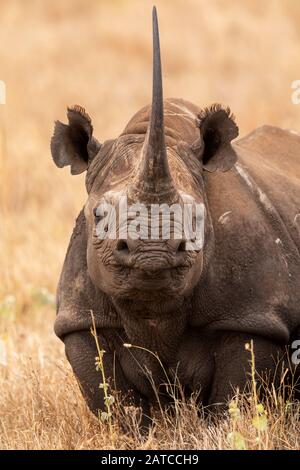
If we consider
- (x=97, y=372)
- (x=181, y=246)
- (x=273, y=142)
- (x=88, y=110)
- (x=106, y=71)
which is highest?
(x=106, y=71)

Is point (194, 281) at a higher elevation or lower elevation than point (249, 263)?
lower

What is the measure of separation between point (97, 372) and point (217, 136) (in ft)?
4.07

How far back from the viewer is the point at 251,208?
6.25 m

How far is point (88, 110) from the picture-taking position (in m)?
16.5

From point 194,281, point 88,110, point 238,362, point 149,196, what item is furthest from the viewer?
point 88,110

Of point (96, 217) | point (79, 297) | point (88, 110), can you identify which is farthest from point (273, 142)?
point (88, 110)

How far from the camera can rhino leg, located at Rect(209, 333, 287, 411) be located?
6.08 m

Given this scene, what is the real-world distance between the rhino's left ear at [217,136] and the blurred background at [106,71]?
16.7ft

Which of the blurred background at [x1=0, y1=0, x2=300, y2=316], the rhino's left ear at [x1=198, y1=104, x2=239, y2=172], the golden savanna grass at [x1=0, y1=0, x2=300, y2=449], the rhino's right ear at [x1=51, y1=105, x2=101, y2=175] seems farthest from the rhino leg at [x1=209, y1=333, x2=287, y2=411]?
the blurred background at [x1=0, y1=0, x2=300, y2=316]

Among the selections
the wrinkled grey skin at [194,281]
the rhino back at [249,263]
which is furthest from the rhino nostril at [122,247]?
the rhino back at [249,263]

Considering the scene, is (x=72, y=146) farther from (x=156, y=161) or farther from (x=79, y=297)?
(x=156, y=161)

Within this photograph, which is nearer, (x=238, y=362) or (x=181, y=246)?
(x=181, y=246)

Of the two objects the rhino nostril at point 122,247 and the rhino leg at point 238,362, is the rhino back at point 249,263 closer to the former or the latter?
the rhino leg at point 238,362

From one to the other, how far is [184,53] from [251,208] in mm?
12638
